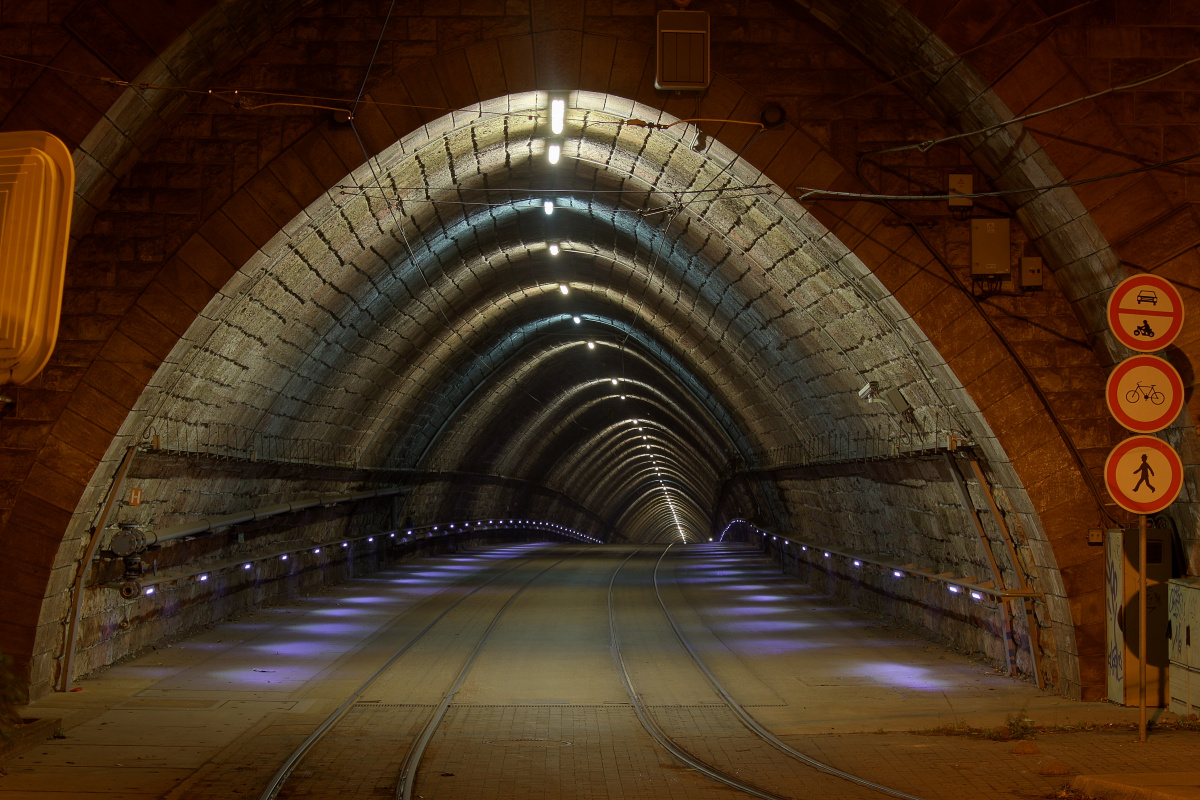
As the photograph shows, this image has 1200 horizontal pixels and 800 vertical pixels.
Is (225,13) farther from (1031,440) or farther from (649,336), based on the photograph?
(649,336)

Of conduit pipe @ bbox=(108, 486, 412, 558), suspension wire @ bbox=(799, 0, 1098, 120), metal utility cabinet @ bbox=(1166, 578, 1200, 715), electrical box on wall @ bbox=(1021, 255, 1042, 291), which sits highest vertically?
suspension wire @ bbox=(799, 0, 1098, 120)

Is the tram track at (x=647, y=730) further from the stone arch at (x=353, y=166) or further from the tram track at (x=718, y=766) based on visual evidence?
the stone arch at (x=353, y=166)

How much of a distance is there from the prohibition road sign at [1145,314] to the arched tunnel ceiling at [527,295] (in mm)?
2417

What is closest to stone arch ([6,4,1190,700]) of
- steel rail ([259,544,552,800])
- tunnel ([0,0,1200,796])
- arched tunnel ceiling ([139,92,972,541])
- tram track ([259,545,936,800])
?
tunnel ([0,0,1200,796])

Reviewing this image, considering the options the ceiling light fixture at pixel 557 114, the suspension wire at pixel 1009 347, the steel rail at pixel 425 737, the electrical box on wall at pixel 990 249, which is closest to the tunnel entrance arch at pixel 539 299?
the ceiling light fixture at pixel 557 114

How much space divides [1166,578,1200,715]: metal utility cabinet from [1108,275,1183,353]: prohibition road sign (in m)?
2.34

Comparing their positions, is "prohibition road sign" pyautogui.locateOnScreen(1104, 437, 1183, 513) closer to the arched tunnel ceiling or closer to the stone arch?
the stone arch

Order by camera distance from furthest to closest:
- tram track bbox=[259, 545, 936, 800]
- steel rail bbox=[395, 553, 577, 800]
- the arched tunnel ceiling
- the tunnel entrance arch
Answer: the arched tunnel ceiling < the tunnel entrance arch < tram track bbox=[259, 545, 936, 800] < steel rail bbox=[395, 553, 577, 800]

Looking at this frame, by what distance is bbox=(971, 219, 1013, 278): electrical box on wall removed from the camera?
11086mm

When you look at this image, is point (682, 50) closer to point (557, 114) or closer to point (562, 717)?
point (557, 114)

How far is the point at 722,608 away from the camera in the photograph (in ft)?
65.6

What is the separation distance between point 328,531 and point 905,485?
1240cm

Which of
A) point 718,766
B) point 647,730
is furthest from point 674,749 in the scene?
point 647,730

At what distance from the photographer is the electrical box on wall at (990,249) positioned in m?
11.1
